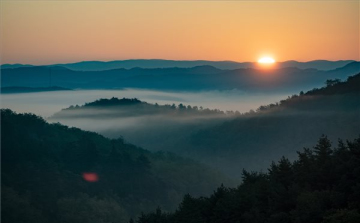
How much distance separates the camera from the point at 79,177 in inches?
4653

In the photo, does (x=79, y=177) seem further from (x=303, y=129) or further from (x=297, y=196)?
(x=303, y=129)

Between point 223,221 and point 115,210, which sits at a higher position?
point 223,221

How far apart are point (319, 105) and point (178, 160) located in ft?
223

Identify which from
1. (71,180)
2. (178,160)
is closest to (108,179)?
(71,180)

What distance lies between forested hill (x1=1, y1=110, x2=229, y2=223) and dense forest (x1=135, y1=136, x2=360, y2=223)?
169 feet

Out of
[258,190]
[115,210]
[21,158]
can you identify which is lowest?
[115,210]

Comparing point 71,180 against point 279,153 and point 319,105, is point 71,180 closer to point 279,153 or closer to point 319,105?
point 279,153

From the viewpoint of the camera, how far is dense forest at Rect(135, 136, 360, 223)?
34938 millimetres

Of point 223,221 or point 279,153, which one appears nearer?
point 223,221

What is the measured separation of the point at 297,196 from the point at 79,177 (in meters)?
86.5

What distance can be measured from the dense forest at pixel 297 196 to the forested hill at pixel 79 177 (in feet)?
169

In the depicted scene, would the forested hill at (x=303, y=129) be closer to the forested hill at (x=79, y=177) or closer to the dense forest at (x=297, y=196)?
the forested hill at (x=79, y=177)

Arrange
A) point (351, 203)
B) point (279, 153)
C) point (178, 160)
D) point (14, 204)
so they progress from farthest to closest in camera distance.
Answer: point (279, 153)
point (178, 160)
point (14, 204)
point (351, 203)

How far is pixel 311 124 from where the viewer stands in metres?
184
